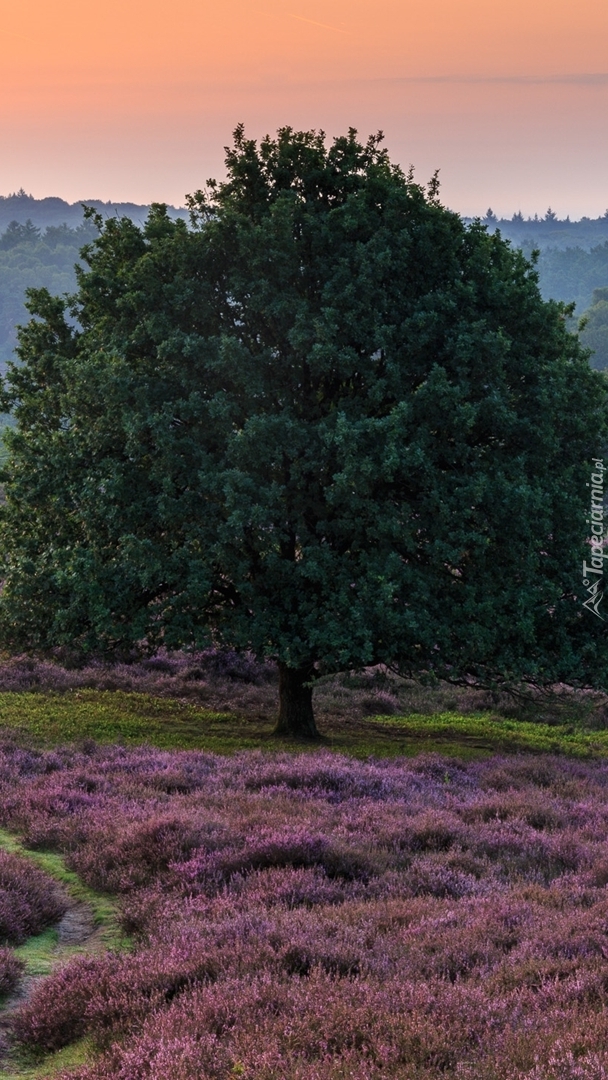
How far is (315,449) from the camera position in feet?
61.6

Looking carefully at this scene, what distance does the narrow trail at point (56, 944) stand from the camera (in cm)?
686

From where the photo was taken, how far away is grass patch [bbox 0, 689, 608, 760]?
2005 centimetres

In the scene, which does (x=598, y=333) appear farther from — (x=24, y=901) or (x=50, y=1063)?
(x=50, y=1063)

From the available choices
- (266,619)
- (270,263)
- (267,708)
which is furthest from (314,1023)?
(267,708)

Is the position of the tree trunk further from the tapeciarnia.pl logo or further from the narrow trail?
the narrow trail

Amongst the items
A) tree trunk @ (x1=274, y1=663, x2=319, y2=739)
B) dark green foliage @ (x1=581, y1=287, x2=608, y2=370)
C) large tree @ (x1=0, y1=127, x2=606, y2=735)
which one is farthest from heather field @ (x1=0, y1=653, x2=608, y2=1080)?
dark green foliage @ (x1=581, y1=287, x2=608, y2=370)

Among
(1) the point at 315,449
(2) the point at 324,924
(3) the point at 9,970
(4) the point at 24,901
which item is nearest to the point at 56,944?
(4) the point at 24,901

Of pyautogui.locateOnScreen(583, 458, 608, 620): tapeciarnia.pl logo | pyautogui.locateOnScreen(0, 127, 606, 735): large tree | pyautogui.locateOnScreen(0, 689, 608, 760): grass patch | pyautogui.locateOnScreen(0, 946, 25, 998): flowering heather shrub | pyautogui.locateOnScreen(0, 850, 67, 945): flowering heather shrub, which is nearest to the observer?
pyautogui.locateOnScreen(0, 946, 25, 998): flowering heather shrub

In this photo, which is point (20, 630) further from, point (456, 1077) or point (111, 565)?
point (456, 1077)

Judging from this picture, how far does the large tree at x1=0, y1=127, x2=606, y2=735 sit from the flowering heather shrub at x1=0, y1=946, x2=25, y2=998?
10155 millimetres

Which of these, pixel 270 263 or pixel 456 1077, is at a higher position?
pixel 270 263

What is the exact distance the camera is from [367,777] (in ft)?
50.5

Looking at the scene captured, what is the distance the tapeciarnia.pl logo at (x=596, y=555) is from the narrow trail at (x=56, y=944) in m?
13.2

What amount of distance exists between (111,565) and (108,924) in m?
10.6
